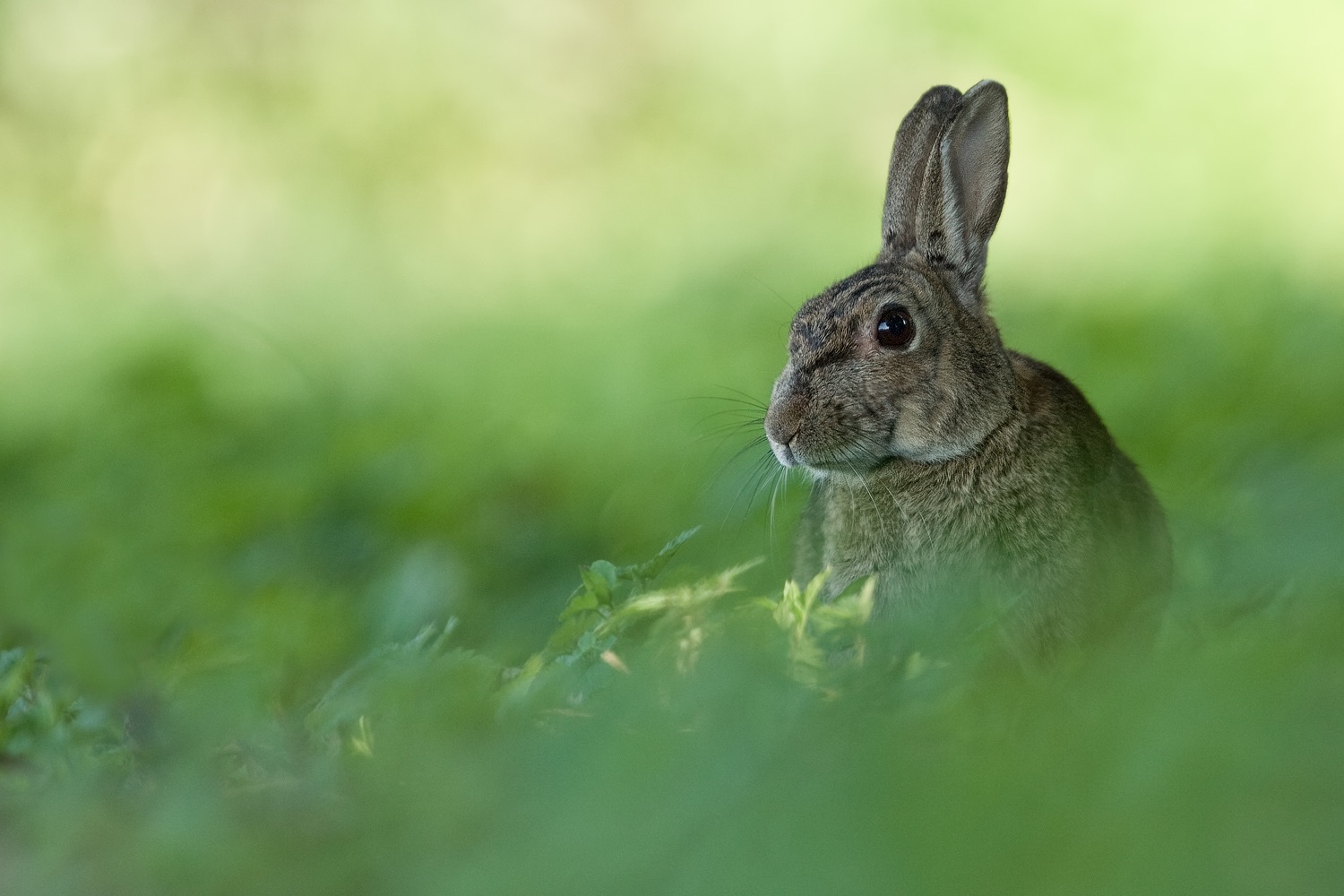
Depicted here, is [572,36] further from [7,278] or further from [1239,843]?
[1239,843]

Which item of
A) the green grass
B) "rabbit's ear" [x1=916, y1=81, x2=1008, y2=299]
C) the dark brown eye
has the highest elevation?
"rabbit's ear" [x1=916, y1=81, x2=1008, y2=299]

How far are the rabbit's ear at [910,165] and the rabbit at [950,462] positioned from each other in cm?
11

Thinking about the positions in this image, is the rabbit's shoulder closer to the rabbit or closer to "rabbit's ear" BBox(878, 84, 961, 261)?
the rabbit

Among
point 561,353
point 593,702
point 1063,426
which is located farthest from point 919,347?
point 561,353

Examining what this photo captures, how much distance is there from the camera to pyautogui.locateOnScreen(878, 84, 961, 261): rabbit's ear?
11.7ft

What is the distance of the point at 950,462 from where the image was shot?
3.23 m

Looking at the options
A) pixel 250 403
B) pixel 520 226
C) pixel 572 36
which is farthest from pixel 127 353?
pixel 572 36

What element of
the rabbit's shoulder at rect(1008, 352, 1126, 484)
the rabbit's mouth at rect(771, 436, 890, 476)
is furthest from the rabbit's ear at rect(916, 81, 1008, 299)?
the rabbit's mouth at rect(771, 436, 890, 476)

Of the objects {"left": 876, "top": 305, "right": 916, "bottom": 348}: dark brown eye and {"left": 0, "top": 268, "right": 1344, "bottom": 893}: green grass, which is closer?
{"left": 0, "top": 268, "right": 1344, "bottom": 893}: green grass

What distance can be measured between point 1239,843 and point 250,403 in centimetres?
416

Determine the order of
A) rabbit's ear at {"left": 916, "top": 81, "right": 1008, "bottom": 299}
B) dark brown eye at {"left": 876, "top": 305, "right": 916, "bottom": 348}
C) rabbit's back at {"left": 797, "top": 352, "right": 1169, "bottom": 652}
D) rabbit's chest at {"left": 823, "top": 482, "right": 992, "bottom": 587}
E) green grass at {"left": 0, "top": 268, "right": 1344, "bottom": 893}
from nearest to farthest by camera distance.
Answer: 1. green grass at {"left": 0, "top": 268, "right": 1344, "bottom": 893}
2. rabbit's back at {"left": 797, "top": 352, "right": 1169, "bottom": 652}
3. rabbit's chest at {"left": 823, "top": 482, "right": 992, "bottom": 587}
4. dark brown eye at {"left": 876, "top": 305, "right": 916, "bottom": 348}
5. rabbit's ear at {"left": 916, "top": 81, "right": 1008, "bottom": 299}

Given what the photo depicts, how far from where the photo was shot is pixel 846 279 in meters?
3.42

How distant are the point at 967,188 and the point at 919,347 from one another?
1.81 ft

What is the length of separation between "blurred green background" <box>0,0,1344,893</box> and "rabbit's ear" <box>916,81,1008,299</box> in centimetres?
83
